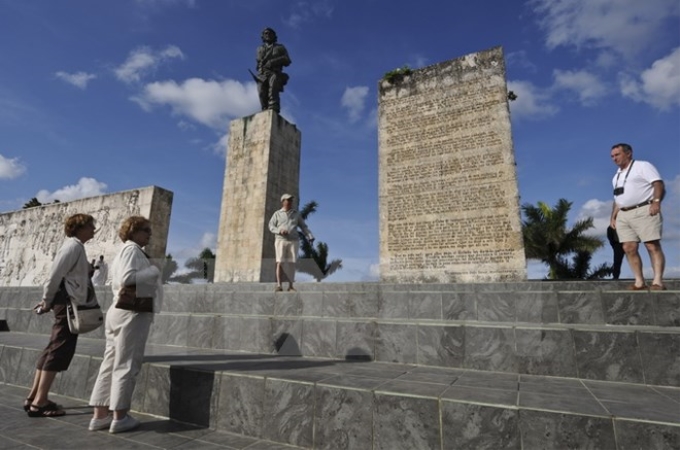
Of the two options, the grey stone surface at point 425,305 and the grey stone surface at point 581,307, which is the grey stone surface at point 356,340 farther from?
the grey stone surface at point 581,307

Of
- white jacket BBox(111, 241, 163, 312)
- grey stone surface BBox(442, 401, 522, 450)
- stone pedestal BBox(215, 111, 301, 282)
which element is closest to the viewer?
grey stone surface BBox(442, 401, 522, 450)

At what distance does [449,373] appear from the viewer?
358 cm

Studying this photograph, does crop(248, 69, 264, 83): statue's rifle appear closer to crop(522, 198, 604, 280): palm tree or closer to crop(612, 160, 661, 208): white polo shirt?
crop(612, 160, 661, 208): white polo shirt

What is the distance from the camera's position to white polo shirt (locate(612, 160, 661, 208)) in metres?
4.66

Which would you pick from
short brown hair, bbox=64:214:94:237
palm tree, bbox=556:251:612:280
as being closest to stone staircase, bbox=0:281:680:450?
short brown hair, bbox=64:214:94:237

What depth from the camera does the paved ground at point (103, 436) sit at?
2.88 m

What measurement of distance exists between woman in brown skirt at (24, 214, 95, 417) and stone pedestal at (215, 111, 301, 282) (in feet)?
24.5

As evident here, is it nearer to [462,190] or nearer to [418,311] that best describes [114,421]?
[418,311]

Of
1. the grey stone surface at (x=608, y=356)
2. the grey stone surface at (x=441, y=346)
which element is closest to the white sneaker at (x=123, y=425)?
the grey stone surface at (x=441, y=346)

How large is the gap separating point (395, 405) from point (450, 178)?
24.6ft

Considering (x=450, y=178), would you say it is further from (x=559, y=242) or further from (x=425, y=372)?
(x=559, y=242)

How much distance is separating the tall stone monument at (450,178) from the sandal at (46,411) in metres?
7.21

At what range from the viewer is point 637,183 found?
4.75 meters

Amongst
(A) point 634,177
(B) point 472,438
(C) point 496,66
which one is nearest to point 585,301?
(A) point 634,177
